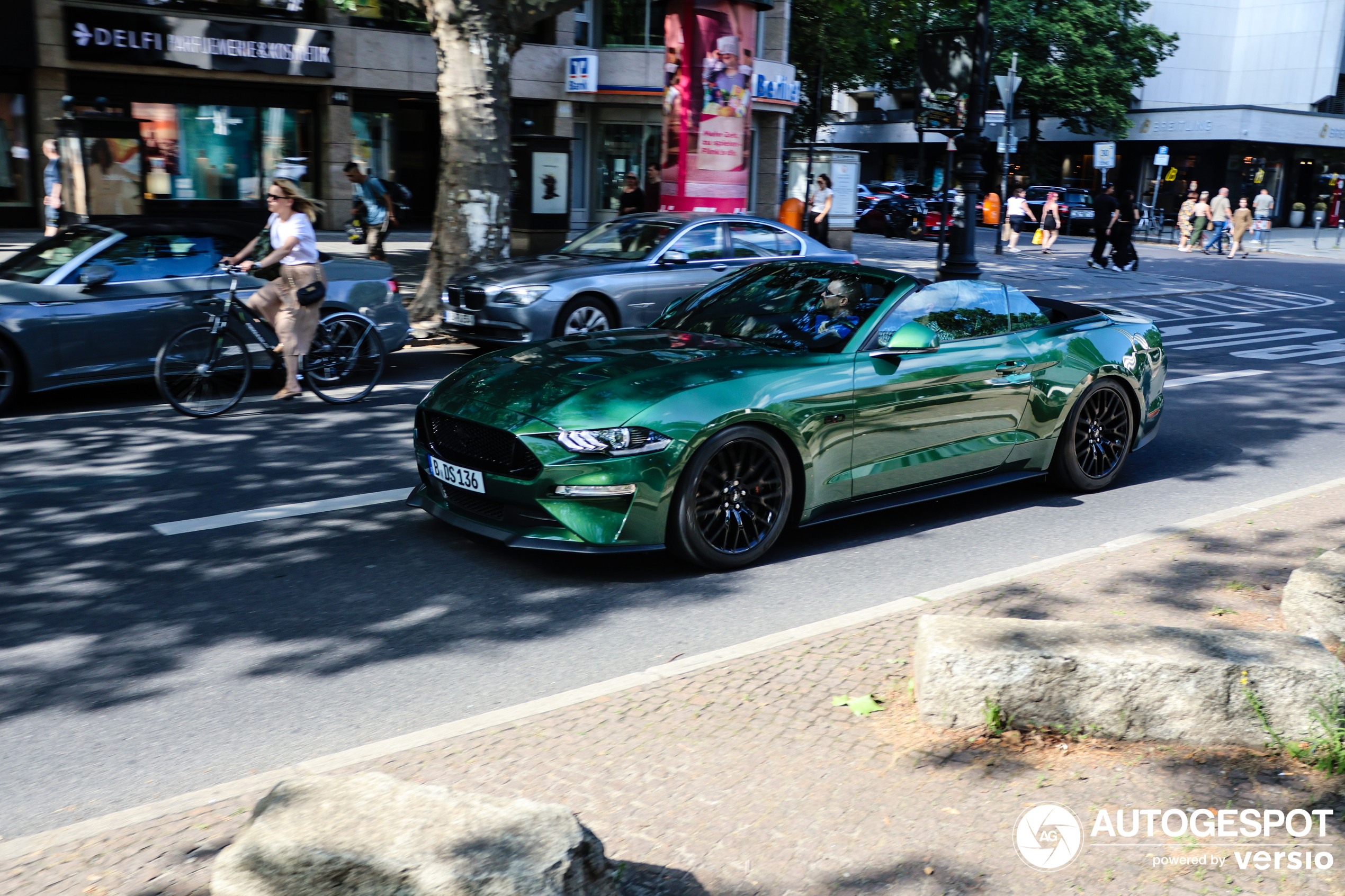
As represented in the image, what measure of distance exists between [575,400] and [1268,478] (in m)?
5.42

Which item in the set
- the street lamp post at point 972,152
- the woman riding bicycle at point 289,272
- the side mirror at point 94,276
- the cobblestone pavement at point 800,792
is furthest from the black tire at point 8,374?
the street lamp post at point 972,152

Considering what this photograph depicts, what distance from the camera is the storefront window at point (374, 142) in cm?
2869

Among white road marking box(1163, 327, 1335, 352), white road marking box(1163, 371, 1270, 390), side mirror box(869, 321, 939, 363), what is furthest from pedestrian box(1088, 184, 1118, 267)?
side mirror box(869, 321, 939, 363)

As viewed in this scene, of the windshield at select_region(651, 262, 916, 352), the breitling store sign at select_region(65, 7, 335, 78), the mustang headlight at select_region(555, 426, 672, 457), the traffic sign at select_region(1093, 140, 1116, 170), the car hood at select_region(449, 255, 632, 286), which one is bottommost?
the mustang headlight at select_region(555, 426, 672, 457)

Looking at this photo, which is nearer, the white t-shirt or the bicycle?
the bicycle

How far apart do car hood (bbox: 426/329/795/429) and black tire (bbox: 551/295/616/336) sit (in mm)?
4995

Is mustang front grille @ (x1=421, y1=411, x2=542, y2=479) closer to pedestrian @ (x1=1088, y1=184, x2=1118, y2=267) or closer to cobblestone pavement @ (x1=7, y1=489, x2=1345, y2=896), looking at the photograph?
cobblestone pavement @ (x1=7, y1=489, x2=1345, y2=896)

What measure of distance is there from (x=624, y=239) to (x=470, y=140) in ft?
7.80

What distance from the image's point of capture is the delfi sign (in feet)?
98.7

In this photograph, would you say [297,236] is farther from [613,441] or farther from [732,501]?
[732,501]

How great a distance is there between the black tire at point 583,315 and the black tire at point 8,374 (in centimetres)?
461

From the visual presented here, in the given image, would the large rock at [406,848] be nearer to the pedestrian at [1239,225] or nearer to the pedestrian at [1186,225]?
the pedestrian at [1239,225]

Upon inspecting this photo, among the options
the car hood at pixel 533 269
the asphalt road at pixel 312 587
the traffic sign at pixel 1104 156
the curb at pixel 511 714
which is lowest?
the asphalt road at pixel 312 587

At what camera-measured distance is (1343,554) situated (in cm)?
506
